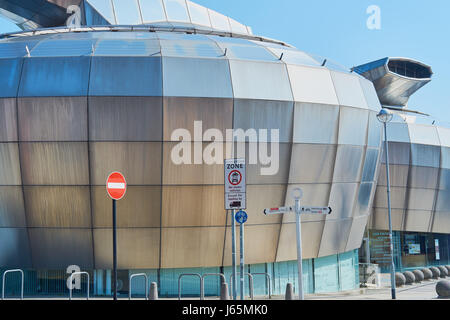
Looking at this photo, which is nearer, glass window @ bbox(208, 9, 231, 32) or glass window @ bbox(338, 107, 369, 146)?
glass window @ bbox(338, 107, 369, 146)

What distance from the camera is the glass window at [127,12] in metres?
26.9

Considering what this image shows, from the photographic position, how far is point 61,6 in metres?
27.7

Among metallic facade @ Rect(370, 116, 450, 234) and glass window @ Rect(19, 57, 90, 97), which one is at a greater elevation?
glass window @ Rect(19, 57, 90, 97)

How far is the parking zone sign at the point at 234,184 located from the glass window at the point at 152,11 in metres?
19.1

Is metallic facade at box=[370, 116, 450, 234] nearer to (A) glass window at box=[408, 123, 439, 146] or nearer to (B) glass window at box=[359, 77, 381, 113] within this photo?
(A) glass window at box=[408, 123, 439, 146]

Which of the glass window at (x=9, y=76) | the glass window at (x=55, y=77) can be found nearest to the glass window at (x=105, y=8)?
the glass window at (x=9, y=76)

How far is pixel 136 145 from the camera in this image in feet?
52.1

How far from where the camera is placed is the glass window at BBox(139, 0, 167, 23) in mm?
27516

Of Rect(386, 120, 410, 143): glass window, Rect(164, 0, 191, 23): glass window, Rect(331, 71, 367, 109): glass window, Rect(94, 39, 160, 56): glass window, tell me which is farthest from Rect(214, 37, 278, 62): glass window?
Rect(386, 120, 410, 143): glass window

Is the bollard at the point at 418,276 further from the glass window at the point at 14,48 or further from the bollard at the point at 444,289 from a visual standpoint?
the glass window at the point at 14,48

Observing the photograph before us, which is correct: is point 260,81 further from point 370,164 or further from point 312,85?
point 370,164

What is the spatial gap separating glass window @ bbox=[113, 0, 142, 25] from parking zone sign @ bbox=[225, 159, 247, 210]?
1872cm

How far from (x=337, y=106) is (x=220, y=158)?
5531 mm

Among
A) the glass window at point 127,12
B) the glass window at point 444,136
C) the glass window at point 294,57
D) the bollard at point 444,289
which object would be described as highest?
the glass window at point 127,12
